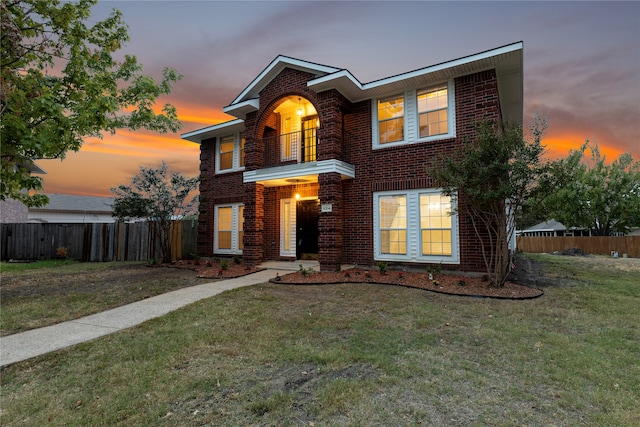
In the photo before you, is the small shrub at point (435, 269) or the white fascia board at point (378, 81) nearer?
the white fascia board at point (378, 81)

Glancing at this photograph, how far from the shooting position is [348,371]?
3.54m

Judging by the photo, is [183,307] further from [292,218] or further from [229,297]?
[292,218]

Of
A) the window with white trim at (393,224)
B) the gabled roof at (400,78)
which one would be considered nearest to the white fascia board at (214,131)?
the gabled roof at (400,78)

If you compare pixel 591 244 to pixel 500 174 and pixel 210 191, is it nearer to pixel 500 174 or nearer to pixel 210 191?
pixel 500 174

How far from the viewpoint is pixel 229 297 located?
7164 millimetres

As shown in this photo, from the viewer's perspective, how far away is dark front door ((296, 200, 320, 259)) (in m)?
12.7

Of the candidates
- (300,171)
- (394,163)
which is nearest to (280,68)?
(300,171)

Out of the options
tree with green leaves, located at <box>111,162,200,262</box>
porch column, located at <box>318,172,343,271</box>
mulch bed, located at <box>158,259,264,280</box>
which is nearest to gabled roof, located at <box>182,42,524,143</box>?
porch column, located at <box>318,172,343,271</box>

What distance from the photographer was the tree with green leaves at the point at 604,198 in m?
26.7

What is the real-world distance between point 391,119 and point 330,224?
408 centimetres

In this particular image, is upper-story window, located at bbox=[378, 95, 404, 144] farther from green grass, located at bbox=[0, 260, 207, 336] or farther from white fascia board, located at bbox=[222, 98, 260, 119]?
green grass, located at bbox=[0, 260, 207, 336]

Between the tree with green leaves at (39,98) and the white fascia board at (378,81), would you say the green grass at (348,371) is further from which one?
the white fascia board at (378,81)

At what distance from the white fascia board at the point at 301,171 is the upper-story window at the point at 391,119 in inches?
61.7

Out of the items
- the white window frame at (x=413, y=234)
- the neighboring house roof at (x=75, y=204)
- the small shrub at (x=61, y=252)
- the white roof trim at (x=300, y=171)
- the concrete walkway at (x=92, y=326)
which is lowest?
the concrete walkway at (x=92, y=326)
